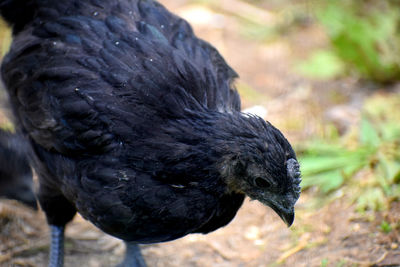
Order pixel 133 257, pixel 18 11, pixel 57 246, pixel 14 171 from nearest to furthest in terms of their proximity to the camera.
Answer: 1. pixel 18 11
2. pixel 57 246
3. pixel 133 257
4. pixel 14 171

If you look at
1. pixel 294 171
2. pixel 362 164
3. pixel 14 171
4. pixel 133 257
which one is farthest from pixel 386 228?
pixel 14 171

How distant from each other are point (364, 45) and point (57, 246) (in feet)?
13.8

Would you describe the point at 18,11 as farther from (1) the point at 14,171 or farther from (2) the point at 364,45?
(2) the point at 364,45

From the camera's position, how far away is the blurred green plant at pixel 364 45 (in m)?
6.61

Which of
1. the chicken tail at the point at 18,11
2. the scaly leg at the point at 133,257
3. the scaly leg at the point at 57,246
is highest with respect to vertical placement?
the chicken tail at the point at 18,11

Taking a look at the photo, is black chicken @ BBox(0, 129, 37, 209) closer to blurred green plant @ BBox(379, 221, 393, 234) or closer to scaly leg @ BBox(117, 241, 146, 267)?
scaly leg @ BBox(117, 241, 146, 267)

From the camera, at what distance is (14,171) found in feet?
16.2

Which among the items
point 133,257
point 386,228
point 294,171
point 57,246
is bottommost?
point 133,257

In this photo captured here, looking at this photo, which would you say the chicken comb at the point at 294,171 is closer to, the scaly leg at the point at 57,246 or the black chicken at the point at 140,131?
the black chicken at the point at 140,131

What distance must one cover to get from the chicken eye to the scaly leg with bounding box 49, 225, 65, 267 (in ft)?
6.10

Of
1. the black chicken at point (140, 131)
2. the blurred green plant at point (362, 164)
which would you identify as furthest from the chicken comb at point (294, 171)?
the blurred green plant at point (362, 164)

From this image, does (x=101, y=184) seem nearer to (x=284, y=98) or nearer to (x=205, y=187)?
(x=205, y=187)

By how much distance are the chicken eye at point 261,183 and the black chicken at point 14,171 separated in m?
2.21

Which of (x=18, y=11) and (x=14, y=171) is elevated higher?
(x=18, y=11)
